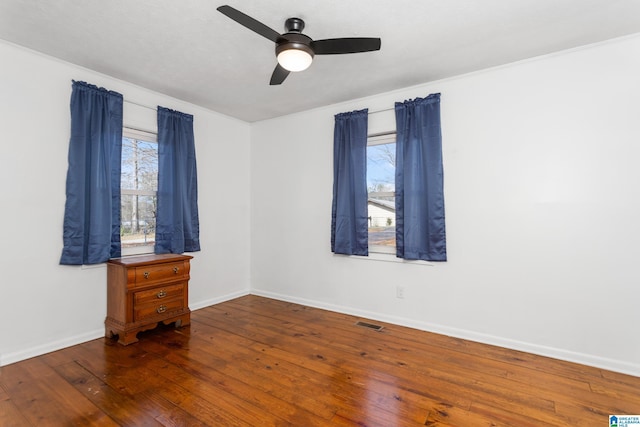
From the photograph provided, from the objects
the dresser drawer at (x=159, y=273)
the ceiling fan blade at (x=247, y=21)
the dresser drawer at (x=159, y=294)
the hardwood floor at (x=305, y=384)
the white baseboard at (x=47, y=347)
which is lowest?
the hardwood floor at (x=305, y=384)

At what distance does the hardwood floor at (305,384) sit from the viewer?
6.01ft

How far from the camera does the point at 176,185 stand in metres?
3.60

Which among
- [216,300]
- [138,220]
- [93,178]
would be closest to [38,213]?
[93,178]

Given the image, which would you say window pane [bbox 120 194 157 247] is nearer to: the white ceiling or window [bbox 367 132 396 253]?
the white ceiling

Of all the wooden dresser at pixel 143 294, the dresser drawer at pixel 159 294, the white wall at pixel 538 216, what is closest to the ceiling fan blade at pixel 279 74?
the white wall at pixel 538 216

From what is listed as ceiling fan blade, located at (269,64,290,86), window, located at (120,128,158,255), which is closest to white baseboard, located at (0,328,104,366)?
window, located at (120,128,158,255)

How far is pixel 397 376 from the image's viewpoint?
7.51ft

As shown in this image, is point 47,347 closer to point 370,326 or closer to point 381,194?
point 370,326

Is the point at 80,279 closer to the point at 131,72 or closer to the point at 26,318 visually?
the point at 26,318

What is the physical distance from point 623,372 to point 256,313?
3386 mm

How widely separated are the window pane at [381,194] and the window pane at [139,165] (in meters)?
2.51

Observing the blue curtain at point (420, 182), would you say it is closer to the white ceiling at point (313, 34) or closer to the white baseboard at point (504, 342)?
the white ceiling at point (313, 34)

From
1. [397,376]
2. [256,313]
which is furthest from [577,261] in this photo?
[256,313]

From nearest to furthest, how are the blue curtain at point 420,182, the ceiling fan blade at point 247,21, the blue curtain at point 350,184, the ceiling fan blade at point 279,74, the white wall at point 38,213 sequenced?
the ceiling fan blade at point 247,21 → the ceiling fan blade at point 279,74 → the white wall at point 38,213 → the blue curtain at point 420,182 → the blue curtain at point 350,184
